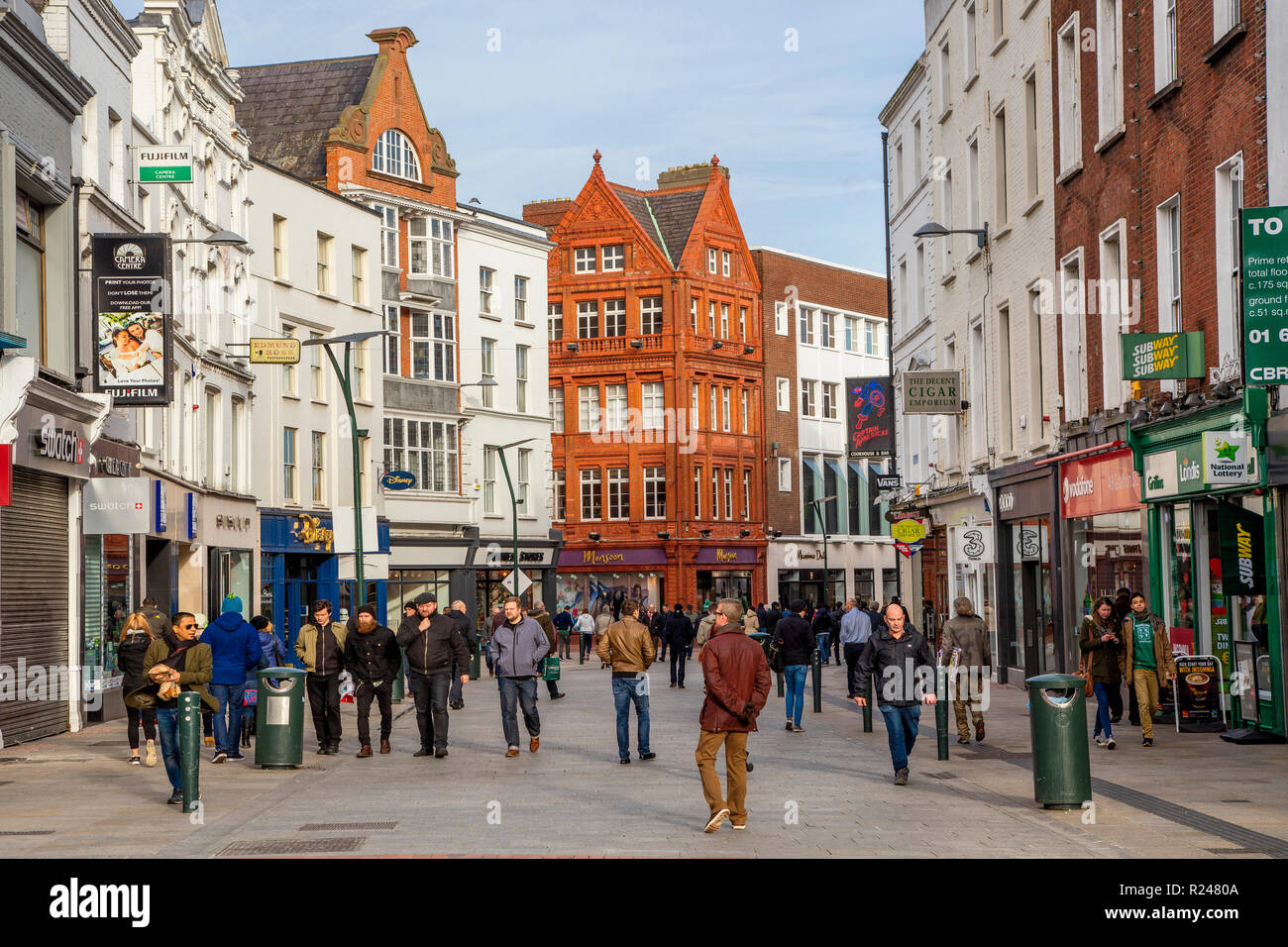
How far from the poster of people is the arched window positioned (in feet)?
94.8

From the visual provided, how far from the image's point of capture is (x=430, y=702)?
19.3 metres

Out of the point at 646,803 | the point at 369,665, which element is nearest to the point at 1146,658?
the point at 646,803

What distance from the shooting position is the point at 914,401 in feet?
107

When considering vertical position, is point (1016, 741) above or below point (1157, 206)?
below

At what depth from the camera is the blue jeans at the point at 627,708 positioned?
59.8 ft

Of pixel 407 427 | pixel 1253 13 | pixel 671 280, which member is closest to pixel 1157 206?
pixel 1253 13

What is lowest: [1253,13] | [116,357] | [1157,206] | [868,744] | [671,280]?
[868,744]

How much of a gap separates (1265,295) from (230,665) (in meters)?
11.8

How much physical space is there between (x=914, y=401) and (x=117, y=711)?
16.0 meters

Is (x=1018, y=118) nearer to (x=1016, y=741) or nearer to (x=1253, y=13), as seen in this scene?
(x=1253, y=13)

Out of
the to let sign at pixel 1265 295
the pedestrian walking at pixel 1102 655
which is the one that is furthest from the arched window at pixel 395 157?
the to let sign at pixel 1265 295

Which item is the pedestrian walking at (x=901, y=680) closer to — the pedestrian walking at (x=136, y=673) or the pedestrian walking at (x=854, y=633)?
the pedestrian walking at (x=136, y=673)

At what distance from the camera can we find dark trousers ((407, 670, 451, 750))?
19.1 m

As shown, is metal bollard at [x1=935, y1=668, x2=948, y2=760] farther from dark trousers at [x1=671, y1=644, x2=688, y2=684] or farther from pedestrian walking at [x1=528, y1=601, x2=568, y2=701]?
dark trousers at [x1=671, y1=644, x2=688, y2=684]
